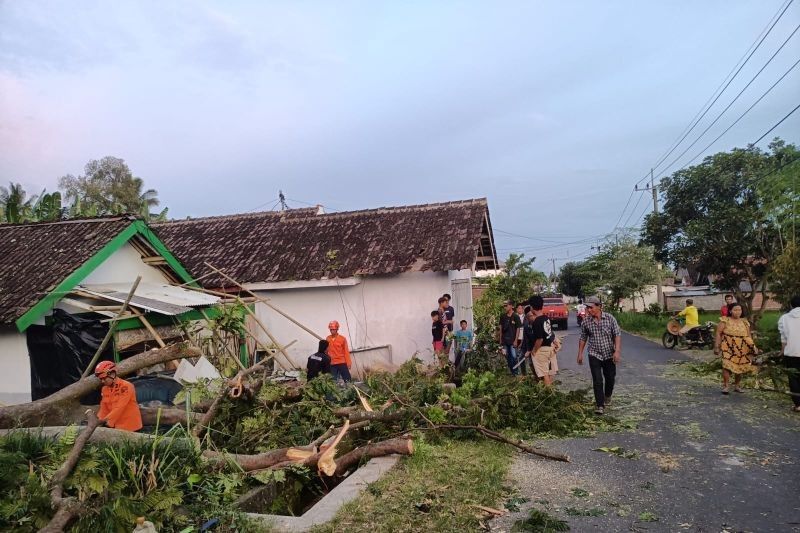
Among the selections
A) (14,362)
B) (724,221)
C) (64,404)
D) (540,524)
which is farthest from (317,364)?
(724,221)

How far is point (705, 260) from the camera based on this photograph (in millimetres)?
25578

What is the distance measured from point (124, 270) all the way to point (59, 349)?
105 inches

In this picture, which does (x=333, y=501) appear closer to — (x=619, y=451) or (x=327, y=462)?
(x=327, y=462)

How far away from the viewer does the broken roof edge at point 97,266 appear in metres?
8.89

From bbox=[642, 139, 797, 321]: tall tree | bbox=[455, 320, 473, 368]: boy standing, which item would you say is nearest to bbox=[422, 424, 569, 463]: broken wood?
bbox=[455, 320, 473, 368]: boy standing

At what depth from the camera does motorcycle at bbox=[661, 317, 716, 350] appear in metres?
17.8

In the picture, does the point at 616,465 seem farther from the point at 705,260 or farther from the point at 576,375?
the point at 705,260

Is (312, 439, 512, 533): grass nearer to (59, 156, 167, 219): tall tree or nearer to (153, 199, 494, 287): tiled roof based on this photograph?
(153, 199, 494, 287): tiled roof

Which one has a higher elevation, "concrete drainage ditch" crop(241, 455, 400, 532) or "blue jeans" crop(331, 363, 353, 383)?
"blue jeans" crop(331, 363, 353, 383)

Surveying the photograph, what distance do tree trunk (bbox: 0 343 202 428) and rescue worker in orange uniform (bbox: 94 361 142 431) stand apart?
1.95 ft

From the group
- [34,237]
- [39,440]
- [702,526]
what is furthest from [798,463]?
[34,237]

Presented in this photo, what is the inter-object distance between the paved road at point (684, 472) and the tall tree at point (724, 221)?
1517cm

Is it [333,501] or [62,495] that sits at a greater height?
[62,495]

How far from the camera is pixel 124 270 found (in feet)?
38.5
